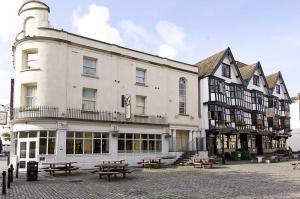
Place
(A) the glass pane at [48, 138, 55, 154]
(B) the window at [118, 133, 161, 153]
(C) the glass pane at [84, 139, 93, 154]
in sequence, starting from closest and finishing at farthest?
(A) the glass pane at [48, 138, 55, 154] → (C) the glass pane at [84, 139, 93, 154] → (B) the window at [118, 133, 161, 153]

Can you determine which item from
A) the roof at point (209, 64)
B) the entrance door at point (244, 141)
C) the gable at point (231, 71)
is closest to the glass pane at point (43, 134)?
the roof at point (209, 64)

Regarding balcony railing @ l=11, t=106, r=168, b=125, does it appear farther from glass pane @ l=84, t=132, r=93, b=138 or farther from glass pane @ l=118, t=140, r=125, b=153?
glass pane @ l=118, t=140, r=125, b=153

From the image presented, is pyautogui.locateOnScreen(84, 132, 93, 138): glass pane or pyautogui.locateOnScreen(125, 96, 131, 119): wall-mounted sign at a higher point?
pyautogui.locateOnScreen(125, 96, 131, 119): wall-mounted sign

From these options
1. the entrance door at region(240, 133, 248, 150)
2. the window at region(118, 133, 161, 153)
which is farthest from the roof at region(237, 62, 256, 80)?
the window at region(118, 133, 161, 153)

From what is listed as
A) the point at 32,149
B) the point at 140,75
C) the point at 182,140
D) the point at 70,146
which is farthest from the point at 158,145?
the point at 32,149

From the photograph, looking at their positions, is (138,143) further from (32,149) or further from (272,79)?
(272,79)

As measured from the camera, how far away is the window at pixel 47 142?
23125mm

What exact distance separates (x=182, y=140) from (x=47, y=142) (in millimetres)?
14546

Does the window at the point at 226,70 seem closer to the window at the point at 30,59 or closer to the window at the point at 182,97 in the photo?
the window at the point at 182,97

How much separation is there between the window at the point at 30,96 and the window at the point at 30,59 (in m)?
1.65

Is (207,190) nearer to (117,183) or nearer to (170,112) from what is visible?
(117,183)

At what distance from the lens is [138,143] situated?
28.7 metres

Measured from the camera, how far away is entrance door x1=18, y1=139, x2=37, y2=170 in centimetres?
2314

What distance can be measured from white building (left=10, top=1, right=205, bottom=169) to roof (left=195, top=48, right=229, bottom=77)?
563 cm
